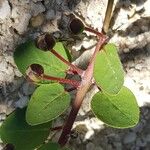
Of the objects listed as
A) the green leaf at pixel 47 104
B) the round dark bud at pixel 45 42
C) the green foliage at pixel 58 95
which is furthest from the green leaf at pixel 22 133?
the round dark bud at pixel 45 42

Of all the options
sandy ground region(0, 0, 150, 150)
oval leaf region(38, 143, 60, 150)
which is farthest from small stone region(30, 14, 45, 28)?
oval leaf region(38, 143, 60, 150)

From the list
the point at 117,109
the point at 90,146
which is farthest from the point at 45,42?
the point at 90,146

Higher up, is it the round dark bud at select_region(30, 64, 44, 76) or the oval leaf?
the round dark bud at select_region(30, 64, 44, 76)

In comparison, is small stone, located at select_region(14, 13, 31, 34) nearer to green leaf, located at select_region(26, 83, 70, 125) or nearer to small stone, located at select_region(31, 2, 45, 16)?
small stone, located at select_region(31, 2, 45, 16)

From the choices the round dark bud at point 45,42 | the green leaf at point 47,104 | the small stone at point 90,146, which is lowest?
the small stone at point 90,146

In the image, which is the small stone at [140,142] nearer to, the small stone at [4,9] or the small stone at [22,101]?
the small stone at [22,101]

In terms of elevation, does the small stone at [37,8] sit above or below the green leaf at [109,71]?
above
